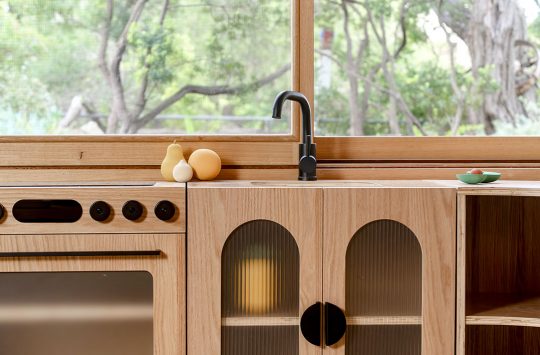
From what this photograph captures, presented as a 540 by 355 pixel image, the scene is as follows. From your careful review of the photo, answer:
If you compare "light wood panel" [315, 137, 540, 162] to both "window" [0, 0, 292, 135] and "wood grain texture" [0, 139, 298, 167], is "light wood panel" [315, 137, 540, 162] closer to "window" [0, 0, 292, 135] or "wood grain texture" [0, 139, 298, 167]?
"window" [0, 0, 292, 135]

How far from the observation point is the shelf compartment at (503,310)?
1.62m

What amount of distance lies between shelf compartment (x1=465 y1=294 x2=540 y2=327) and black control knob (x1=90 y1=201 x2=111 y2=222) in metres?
0.96

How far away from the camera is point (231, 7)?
2139 mm

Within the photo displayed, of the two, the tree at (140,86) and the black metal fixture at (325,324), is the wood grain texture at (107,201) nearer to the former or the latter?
the black metal fixture at (325,324)

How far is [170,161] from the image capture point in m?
1.82

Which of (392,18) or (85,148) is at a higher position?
(392,18)

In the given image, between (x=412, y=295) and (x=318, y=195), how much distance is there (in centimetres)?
37

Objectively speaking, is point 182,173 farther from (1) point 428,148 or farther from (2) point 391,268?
(1) point 428,148

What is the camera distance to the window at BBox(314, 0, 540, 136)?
2215mm

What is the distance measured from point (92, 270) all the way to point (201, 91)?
817 millimetres

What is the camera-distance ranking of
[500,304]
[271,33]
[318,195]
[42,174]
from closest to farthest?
[318,195], [500,304], [42,174], [271,33]

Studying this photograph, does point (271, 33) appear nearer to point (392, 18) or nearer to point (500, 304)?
point (392, 18)

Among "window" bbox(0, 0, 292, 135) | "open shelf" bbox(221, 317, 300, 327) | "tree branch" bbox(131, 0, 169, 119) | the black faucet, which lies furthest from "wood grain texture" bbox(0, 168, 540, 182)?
"open shelf" bbox(221, 317, 300, 327)

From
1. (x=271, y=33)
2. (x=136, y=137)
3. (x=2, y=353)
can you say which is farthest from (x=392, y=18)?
(x=2, y=353)
